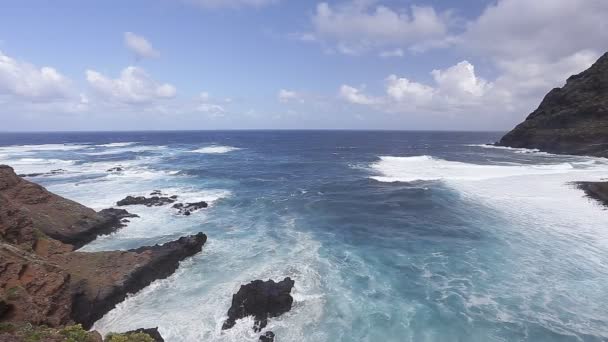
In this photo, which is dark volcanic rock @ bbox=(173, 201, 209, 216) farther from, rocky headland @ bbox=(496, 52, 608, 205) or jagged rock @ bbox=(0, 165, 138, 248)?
rocky headland @ bbox=(496, 52, 608, 205)

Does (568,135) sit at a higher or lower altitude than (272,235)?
higher

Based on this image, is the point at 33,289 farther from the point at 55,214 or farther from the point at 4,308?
the point at 55,214

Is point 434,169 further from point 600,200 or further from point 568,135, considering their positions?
point 568,135

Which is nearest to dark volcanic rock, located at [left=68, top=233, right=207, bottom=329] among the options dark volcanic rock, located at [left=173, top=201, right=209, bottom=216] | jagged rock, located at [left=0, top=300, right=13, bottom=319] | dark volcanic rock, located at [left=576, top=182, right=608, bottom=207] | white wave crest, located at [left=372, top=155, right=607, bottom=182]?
jagged rock, located at [left=0, top=300, right=13, bottom=319]

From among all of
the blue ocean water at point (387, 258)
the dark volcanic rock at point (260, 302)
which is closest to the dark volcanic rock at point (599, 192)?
the blue ocean water at point (387, 258)

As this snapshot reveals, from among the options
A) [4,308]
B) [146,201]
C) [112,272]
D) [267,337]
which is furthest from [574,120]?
[4,308]

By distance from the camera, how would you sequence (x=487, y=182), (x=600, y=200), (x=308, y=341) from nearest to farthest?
(x=308, y=341) → (x=600, y=200) → (x=487, y=182)

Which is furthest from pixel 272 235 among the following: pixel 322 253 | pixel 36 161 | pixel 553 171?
pixel 36 161
